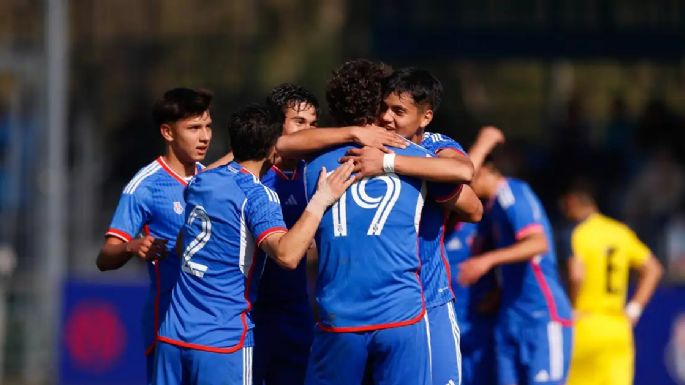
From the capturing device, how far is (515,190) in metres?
8.16

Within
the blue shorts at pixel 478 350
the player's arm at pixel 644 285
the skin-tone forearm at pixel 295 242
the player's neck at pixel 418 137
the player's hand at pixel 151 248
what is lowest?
the blue shorts at pixel 478 350

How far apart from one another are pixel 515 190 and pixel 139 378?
20.7 ft

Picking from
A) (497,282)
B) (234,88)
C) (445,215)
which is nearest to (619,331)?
(497,282)

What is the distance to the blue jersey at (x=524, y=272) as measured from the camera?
319 inches

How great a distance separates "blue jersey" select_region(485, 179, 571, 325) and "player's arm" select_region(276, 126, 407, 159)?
2.20 meters

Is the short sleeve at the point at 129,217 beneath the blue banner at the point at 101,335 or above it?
above

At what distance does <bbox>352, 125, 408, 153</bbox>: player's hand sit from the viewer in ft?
19.4

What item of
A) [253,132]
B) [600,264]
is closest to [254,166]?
[253,132]

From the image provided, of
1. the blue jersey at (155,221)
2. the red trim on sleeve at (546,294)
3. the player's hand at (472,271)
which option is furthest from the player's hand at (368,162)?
the red trim on sleeve at (546,294)

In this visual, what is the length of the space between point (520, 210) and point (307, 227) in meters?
2.58

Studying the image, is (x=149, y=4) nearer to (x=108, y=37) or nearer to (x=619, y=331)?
(x=108, y=37)

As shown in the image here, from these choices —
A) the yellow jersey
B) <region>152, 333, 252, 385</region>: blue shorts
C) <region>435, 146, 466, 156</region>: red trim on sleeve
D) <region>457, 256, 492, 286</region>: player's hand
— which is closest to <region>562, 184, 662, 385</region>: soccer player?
the yellow jersey

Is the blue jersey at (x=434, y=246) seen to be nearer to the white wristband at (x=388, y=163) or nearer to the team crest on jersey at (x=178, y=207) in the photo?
the white wristband at (x=388, y=163)

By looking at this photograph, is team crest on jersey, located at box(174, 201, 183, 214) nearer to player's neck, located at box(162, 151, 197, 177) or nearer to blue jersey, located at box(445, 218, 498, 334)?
player's neck, located at box(162, 151, 197, 177)
